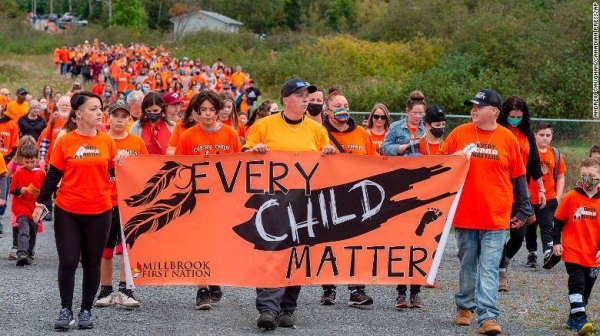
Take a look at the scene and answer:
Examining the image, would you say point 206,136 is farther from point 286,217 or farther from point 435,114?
point 435,114

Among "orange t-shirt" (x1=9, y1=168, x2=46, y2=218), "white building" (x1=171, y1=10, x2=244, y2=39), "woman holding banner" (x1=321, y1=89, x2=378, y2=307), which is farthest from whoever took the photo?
"white building" (x1=171, y1=10, x2=244, y2=39)

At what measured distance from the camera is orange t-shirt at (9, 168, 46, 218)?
523 inches

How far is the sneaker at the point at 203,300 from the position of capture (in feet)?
32.0

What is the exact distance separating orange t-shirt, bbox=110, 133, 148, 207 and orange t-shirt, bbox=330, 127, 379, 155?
1775mm

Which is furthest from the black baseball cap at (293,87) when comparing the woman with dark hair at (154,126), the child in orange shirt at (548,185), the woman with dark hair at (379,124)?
the child in orange shirt at (548,185)

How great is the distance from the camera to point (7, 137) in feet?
59.1

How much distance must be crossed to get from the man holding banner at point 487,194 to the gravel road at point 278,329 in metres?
0.46

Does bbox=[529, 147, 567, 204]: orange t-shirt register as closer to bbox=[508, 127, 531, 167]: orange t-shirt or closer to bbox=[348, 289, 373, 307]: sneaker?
bbox=[508, 127, 531, 167]: orange t-shirt

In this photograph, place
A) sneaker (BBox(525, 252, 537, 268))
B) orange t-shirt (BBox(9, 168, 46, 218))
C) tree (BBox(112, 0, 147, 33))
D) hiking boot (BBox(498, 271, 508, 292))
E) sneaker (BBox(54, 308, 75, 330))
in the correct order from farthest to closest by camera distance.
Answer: tree (BBox(112, 0, 147, 33)), sneaker (BBox(525, 252, 537, 268)), orange t-shirt (BBox(9, 168, 46, 218)), hiking boot (BBox(498, 271, 508, 292)), sneaker (BBox(54, 308, 75, 330))

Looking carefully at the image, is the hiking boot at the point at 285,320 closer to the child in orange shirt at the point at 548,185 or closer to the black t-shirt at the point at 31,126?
the child in orange shirt at the point at 548,185

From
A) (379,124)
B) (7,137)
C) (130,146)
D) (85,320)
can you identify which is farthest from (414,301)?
(7,137)

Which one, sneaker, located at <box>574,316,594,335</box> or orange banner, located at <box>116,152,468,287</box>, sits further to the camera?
orange banner, located at <box>116,152,468,287</box>

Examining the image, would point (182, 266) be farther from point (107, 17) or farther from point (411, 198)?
point (107, 17)

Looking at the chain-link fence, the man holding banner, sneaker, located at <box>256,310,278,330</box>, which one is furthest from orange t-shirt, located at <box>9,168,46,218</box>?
the chain-link fence
